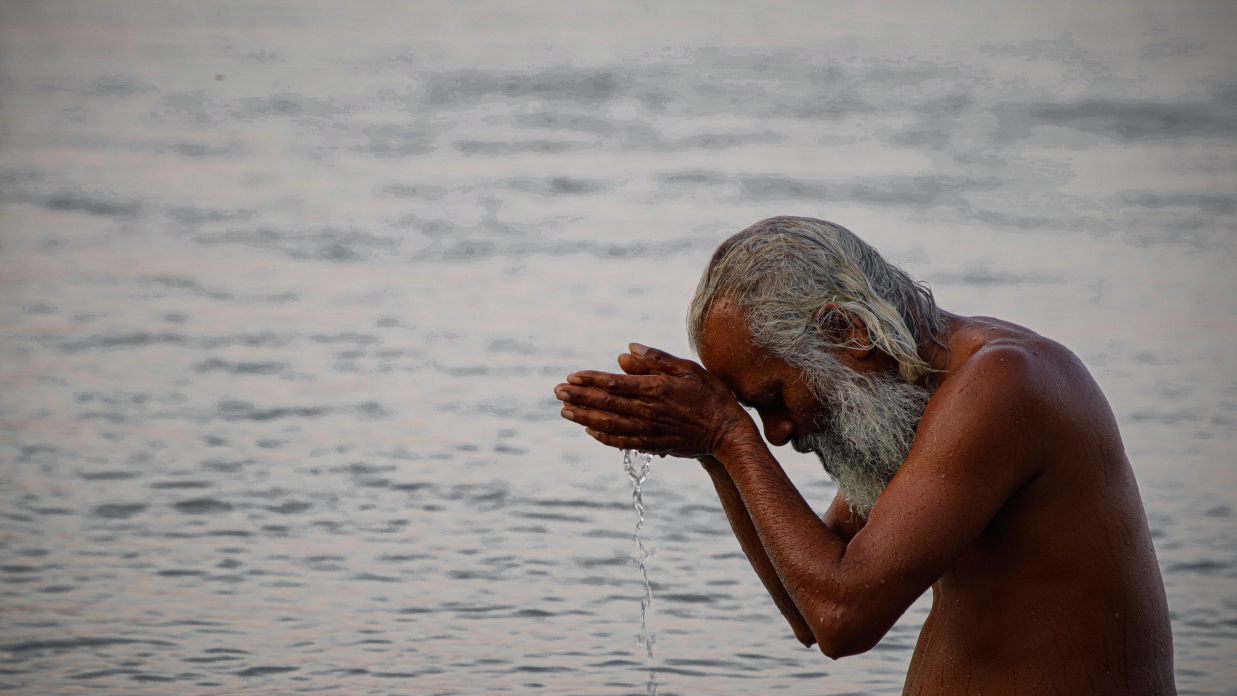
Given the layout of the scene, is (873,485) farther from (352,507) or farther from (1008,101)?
(1008,101)

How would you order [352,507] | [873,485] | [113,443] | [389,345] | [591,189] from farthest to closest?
[591,189] < [389,345] < [113,443] < [352,507] < [873,485]

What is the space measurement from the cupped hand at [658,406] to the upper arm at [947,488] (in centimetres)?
35

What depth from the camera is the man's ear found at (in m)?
2.65

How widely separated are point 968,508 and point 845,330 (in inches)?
16.7

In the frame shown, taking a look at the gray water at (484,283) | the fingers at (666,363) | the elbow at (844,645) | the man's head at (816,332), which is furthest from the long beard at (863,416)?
the gray water at (484,283)

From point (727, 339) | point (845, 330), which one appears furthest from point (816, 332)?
point (727, 339)

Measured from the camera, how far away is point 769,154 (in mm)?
11883

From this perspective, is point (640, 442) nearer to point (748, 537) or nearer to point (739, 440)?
point (739, 440)

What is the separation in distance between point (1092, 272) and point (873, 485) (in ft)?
26.2

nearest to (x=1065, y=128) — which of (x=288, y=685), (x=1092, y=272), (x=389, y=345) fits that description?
(x=1092, y=272)

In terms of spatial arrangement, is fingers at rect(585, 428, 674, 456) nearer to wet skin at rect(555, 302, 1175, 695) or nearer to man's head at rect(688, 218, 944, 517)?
wet skin at rect(555, 302, 1175, 695)

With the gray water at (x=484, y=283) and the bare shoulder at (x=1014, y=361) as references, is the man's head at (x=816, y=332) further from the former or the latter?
the gray water at (x=484, y=283)

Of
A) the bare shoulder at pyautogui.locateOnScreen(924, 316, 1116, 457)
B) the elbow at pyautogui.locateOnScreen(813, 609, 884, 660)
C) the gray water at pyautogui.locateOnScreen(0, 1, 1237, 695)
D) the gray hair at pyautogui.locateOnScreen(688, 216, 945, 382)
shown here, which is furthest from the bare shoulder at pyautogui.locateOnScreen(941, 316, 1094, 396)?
the gray water at pyautogui.locateOnScreen(0, 1, 1237, 695)

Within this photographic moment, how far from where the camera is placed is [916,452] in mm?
2455
